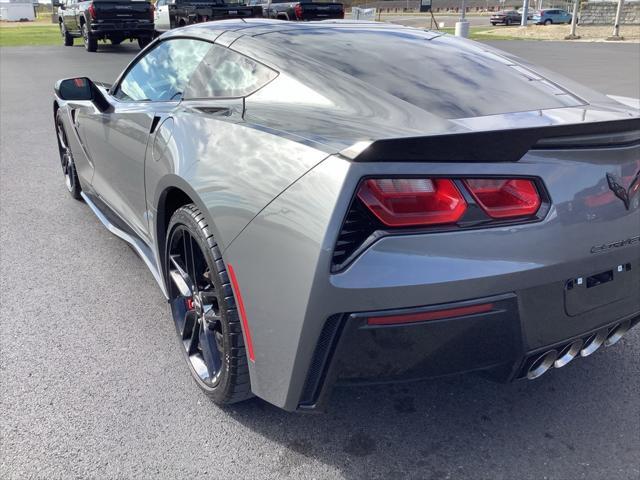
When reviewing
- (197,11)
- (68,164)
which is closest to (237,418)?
(68,164)

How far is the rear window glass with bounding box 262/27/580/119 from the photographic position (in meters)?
2.34

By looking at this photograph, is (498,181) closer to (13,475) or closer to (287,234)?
(287,234)

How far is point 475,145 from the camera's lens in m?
1.80

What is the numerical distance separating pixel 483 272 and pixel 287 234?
598 millimetres

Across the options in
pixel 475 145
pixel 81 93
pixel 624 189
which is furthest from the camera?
pixel 81 93

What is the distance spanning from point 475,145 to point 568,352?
0.96 m

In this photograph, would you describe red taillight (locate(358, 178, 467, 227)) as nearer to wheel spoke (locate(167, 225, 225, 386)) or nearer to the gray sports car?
the gray sports car

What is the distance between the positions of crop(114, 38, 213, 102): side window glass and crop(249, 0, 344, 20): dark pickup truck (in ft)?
48.0

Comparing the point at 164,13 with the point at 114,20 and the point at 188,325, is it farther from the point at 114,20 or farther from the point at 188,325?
the point at 188,325

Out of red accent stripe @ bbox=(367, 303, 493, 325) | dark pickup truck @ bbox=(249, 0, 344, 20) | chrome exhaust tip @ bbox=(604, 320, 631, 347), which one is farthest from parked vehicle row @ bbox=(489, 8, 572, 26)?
red accent stripe @ bbox=(367, 303, 493, 325)

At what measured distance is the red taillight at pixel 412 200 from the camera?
180cm

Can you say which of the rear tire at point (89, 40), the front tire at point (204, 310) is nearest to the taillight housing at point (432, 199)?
the front tire at point (204, 310)

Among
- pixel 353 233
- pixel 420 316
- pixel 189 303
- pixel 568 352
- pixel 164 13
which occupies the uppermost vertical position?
pixel 164 13

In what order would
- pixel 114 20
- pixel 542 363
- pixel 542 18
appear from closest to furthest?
pixel 542 363, pixel 114 20, pixel 542 18
